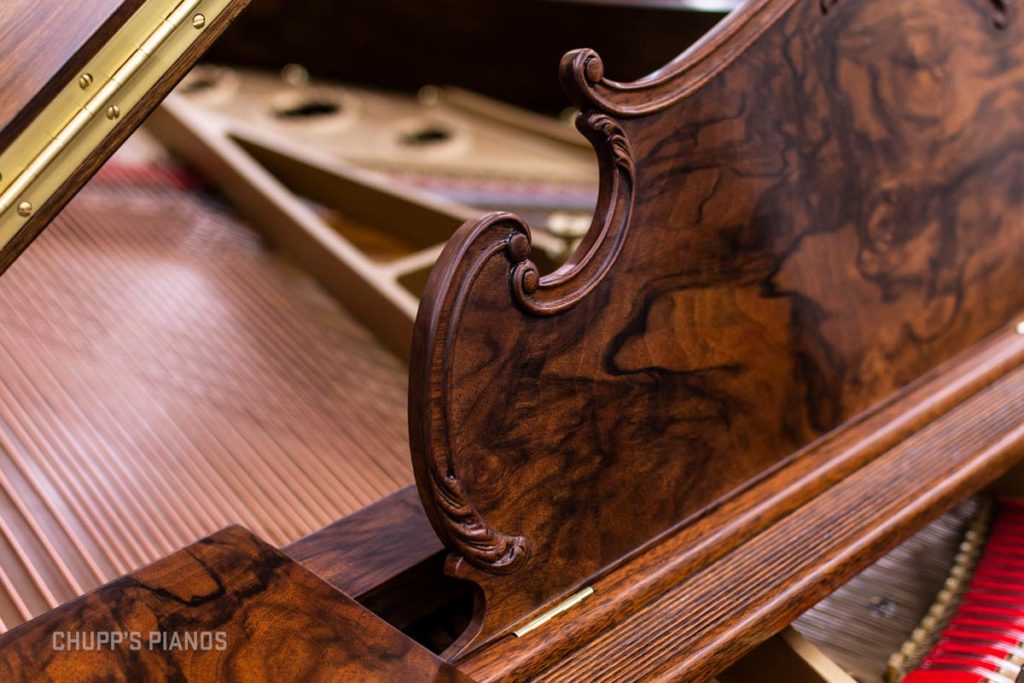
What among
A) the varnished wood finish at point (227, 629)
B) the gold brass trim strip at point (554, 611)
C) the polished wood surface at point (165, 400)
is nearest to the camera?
the varnished wood finish at point (227, 629)

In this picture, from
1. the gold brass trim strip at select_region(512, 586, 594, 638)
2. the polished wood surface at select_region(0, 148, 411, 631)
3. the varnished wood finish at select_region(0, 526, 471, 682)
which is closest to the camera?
the varnished wood finish at select_region(0, 526, 471, 682)

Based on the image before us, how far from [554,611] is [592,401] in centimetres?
22

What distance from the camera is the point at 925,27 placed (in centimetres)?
146

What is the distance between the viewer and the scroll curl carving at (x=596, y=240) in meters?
1.04

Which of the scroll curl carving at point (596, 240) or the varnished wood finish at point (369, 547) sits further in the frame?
the varnished wood finish at point (369, 547)

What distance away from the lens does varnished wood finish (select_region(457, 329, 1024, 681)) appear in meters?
1.10

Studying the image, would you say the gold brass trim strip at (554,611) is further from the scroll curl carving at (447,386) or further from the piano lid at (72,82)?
the piano lid at (72,82)

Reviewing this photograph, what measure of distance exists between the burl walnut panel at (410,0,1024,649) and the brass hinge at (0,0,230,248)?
346mm

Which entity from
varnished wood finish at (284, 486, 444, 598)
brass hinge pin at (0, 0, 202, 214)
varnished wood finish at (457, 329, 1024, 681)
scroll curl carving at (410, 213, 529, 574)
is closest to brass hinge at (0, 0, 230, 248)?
brass hinge pin at (0, 0, 202, 214)

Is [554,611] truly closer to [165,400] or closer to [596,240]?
[596,240]

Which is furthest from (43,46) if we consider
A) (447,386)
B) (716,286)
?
(716,286)

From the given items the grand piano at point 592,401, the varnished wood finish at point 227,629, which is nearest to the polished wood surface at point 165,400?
the grand piano at point 592,401

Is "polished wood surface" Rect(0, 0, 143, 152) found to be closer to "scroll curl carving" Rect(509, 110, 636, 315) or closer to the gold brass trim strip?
→ "scroll curl carving" Rect(509, 110, 636, 315)

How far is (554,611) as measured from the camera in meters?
1.13
